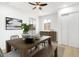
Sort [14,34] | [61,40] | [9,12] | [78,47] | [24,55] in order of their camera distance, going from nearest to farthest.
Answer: [24,55]
[9,12]
[14,34]
[61,40]
[78,47]

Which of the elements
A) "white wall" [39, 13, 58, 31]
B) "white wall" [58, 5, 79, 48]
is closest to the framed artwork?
"white wall" [39, 13, 58, 31]

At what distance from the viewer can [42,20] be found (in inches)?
82.8

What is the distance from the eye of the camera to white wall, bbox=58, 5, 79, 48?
2427 mm

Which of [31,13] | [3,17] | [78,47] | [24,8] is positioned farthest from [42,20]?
[78,47]

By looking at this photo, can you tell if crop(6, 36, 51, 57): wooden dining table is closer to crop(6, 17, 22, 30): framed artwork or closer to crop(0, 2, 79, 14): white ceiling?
crop(6, 17, 22, 30): framed artwork

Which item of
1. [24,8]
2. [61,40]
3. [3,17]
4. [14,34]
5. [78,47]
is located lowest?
[78,47]

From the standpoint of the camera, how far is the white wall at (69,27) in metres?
2.43

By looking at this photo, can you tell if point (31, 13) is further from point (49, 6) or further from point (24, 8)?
point (49, 6)

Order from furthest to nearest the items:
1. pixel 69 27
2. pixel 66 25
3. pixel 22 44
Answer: pixel 69 27
pixel 66 25
pixel 22 44

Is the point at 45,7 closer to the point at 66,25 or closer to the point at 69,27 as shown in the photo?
the point at 66,25

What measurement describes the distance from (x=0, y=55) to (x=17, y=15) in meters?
0.77

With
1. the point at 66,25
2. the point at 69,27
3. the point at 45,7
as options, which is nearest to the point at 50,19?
the point at 45,7

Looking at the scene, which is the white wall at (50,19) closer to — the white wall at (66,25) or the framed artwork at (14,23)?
the white wall at (66,25)

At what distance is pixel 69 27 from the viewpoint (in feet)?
8.74
